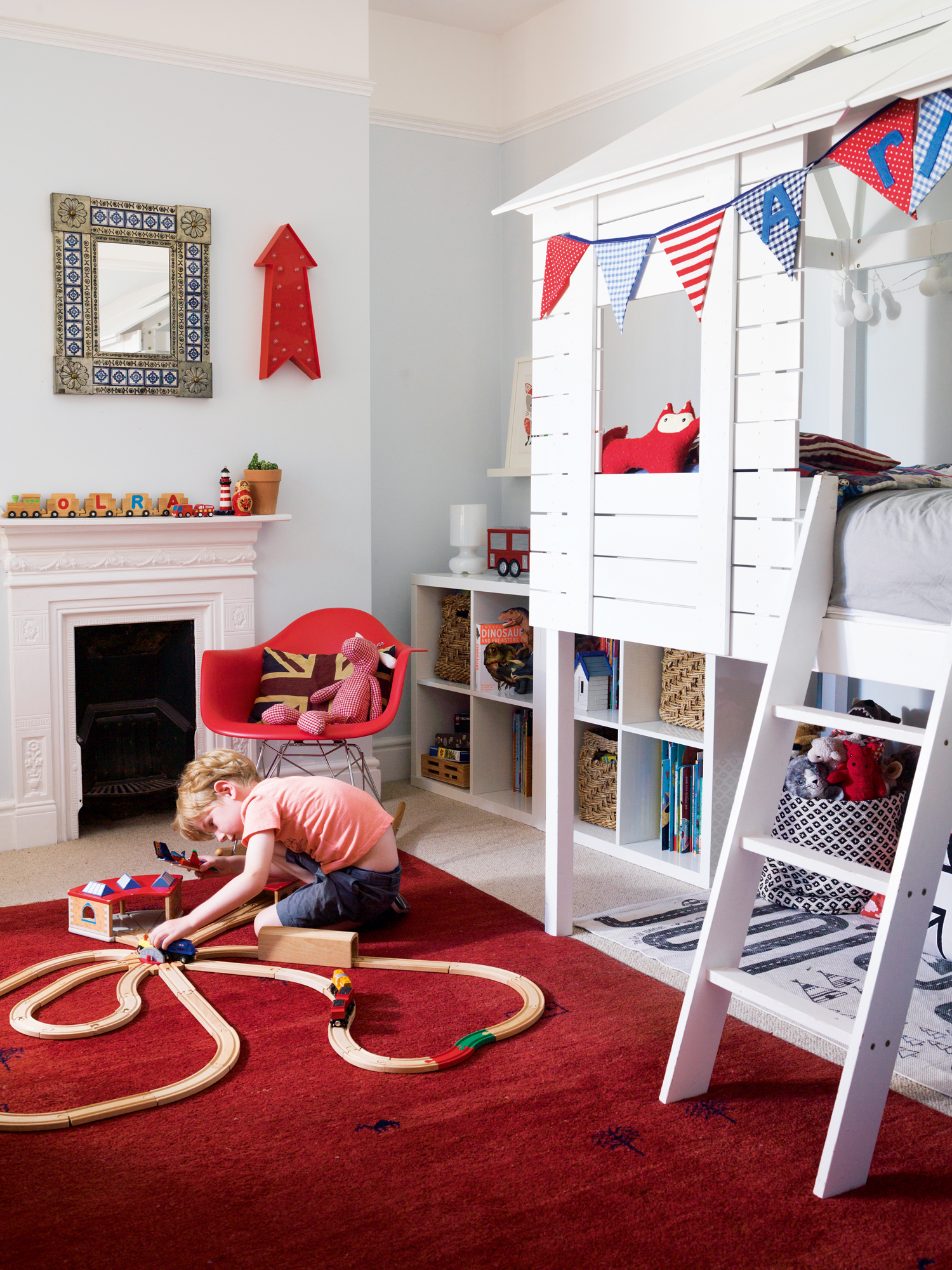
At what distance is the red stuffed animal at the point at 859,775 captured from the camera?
304cm

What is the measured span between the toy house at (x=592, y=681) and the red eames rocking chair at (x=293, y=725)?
0.55 meters

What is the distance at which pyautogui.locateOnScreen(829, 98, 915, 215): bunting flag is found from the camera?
6.63 ft

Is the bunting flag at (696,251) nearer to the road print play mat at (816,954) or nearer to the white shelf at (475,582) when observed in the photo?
the road print play mat at (816,954)

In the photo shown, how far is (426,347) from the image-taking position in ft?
15.7

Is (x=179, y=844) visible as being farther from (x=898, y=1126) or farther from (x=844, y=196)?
(x=844, y=196)

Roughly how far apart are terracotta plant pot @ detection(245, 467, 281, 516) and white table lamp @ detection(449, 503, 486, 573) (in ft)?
2.51

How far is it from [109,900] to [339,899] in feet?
1.88

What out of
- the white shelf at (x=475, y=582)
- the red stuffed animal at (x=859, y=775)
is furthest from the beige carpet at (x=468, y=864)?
the white shelf at (x=475, y=582)

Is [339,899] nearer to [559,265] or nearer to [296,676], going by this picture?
[296,676]

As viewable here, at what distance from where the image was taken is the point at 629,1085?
2156 mm

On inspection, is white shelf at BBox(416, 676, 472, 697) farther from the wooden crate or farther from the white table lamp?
the white table lamp

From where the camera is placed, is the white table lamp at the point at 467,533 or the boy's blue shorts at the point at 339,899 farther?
the white table lamp at the point at 467,533

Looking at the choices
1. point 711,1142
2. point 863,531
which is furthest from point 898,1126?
point 863,531

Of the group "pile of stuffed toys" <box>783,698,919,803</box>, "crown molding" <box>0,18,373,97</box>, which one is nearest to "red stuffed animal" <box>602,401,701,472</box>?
"pile of stuffed toys" <box>783,698,919,803</box>
